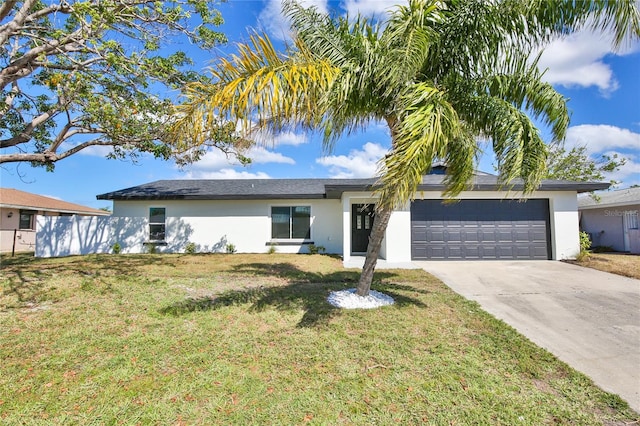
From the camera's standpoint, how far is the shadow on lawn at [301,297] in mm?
5148

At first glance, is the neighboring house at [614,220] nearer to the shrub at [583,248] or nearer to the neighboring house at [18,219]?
the shrub at [583,248]

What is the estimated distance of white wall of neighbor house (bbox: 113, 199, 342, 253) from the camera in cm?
1396

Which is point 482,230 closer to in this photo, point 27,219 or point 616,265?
point 616,265

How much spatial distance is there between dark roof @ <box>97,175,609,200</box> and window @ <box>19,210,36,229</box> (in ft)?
29.4

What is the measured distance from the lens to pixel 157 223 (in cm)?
1423

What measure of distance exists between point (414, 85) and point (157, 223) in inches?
543

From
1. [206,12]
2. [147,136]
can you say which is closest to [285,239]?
[147,136]

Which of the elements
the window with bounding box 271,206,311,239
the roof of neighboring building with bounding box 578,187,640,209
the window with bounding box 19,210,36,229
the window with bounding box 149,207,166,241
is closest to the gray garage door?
the window with bounding box 271,206,311,239

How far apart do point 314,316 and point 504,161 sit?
381 cm

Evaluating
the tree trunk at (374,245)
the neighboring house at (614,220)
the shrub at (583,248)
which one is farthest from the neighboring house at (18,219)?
the neighboring house at (614,220)

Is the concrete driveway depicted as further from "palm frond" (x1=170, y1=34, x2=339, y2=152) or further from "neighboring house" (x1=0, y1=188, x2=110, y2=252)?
"neighboring house" (x1=0, y1=188, x2=110, y2=252)

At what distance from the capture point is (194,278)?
25.7ft

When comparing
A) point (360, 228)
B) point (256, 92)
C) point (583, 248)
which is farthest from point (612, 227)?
point (256, 92)

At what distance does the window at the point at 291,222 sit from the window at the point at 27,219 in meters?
16.5
